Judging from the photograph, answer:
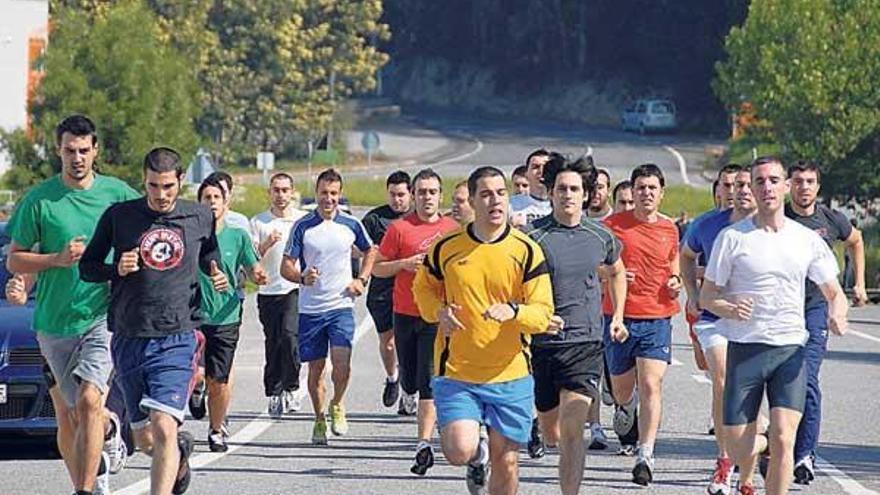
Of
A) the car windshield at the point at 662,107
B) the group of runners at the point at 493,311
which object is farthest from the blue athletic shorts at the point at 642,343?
the car windshield at the point at 662,107

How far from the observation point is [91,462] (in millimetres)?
10938

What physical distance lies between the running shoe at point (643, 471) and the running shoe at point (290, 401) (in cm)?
476

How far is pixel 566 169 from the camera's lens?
11609mm

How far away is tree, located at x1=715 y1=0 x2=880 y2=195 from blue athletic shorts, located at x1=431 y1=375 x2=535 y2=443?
36208 mm

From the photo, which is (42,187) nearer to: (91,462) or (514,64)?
(91,462)

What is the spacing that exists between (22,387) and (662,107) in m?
74.8

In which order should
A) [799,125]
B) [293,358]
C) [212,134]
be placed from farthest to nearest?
[212,134]
[799,125]
[293,358]

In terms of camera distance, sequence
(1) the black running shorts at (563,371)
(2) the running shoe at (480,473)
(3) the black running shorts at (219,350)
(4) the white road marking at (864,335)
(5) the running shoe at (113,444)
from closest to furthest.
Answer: (2) the running shoe at (480,473) < (1) the black running shorts at (563,371) < (5) the running shoe at (113,444) < (3) the black running shorts at (219,350) < (4) the white road marking at (864,335)

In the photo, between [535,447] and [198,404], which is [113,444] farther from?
[198,404]

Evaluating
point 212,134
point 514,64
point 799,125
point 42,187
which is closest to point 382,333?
point 42,187

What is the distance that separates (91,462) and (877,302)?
95.7 ft

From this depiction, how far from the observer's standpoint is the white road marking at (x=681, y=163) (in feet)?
226

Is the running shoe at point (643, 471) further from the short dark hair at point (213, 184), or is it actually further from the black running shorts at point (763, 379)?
the short dark hair at point (213, 184)

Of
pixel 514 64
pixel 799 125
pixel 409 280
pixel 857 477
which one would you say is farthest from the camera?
pixel 514 64
